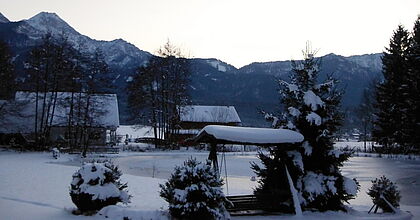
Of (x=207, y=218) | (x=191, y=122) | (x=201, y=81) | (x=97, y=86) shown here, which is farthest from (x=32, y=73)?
(x=201, y=81)

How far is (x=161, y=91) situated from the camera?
54.7 metres

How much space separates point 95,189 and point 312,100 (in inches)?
300

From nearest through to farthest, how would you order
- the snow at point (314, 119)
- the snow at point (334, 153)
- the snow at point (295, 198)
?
the snow at point (295, 198), the snow at point (314, 119), the snow at point (334, 153)

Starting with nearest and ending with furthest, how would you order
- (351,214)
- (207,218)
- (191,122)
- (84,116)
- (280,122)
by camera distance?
1. (207,218)
2. (351,214)
3. (280,122)
4. (84,116)
5. (191,122)

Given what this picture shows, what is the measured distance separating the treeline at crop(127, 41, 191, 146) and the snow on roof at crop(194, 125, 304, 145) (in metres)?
40.8

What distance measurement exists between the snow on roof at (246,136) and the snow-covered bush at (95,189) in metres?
2.69

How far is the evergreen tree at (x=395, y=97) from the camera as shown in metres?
44.6

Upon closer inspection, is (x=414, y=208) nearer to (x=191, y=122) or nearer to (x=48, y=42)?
(x=48, y=42)

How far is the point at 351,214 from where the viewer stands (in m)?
13.5

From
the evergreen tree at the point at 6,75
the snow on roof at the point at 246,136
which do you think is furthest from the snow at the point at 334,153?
the evergreen tree at the point at 6,75

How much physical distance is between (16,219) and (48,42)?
37.7 meters

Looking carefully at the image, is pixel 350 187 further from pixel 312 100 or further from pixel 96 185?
pixel 96 185

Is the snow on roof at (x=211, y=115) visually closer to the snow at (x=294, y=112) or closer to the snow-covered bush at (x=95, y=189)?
the snow at (x=294, y=112)

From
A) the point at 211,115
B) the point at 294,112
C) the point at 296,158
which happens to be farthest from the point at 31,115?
the point at 296,158
